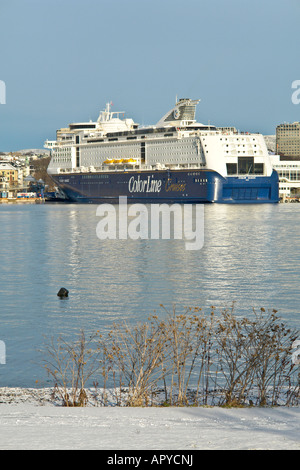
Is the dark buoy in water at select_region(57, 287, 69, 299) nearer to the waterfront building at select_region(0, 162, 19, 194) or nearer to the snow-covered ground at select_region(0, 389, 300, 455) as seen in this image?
the snow-covered ground at select_region(0, 389, 300, 455)

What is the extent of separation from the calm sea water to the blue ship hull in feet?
140

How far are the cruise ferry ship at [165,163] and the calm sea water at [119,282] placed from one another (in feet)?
144

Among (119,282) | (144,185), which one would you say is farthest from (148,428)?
(144,185)

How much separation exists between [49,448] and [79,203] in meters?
99.1

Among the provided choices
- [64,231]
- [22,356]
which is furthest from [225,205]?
[22,356]

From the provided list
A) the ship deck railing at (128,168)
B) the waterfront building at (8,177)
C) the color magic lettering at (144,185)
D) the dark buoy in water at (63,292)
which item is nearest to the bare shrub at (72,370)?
the dark buoy in water at (63,292)

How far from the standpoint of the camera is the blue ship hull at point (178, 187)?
79.6 m

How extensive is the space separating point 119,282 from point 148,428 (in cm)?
1379

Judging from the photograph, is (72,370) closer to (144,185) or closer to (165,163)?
(144,185)

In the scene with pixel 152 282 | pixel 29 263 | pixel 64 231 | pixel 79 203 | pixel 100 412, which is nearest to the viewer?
pixel 100 412

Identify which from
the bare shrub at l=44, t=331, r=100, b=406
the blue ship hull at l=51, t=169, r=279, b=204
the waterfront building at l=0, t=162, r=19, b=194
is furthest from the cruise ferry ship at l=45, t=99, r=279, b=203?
the bare shrub at l=44, t=331, r=100, b=406

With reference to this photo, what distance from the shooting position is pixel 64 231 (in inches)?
1730

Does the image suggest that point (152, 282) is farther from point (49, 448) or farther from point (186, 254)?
point (49, 448)

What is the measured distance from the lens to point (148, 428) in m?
6.44
